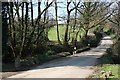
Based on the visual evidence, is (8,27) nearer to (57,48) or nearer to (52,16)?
(57,48)

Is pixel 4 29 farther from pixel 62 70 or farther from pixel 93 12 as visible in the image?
pixel 93 12

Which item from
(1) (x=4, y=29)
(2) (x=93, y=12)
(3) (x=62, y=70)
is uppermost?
(2) (x=93, y=12)

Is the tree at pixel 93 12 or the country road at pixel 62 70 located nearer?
the country road at pixel 62 70

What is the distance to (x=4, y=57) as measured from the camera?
29500 mm

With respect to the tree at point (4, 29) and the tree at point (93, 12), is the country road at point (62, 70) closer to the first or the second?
the tree at point (4, 29)

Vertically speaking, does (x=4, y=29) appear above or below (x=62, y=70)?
above

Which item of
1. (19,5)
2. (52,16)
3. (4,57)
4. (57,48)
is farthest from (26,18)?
(52,16)

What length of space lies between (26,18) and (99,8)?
3187 cm

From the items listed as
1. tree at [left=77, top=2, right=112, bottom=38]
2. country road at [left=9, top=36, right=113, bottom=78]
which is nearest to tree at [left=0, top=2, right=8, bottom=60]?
country road at [left=9, top=36, right=113, bottom=78]

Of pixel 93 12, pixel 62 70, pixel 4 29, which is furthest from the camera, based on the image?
pixel 93 12

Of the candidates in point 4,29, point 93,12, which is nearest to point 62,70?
point 4,29

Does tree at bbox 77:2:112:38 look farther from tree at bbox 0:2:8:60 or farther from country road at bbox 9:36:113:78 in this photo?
tree at bbox 0:2:8:60

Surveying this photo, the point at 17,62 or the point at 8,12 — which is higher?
the point at 8,12

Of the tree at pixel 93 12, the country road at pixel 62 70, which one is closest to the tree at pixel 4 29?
the country road at pixel 62 70
